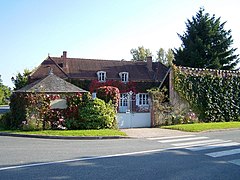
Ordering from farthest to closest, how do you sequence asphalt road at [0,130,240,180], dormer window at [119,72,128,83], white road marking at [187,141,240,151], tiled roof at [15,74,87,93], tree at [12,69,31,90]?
1. tree at [12,69,31,90]
2. dormer window at [119,72,128,83]
3. tiled roof at [15,74,87,93]
4. white road marking at [187,141,240,151]
5. asphalt road at [0,130,240,180]

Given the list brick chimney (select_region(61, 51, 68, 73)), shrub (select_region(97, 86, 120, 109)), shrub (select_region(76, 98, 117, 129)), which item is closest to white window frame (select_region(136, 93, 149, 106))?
brick chimney (select_region(61, 51, 68, 73))

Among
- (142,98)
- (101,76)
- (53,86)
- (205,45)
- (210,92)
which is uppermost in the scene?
(205,45)

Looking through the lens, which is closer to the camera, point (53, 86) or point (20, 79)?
point (53, 86)

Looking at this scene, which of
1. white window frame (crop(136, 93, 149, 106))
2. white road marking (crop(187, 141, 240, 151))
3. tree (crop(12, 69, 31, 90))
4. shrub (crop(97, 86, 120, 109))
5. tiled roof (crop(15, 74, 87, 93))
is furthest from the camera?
tree (crop(12, 69, 31, 90))

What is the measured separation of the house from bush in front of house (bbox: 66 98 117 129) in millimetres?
18834

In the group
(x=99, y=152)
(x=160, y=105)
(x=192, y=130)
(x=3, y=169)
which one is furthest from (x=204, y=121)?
(x=3, y=169)

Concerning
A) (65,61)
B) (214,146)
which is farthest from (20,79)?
(214,146)

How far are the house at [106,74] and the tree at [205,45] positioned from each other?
15.0 feet

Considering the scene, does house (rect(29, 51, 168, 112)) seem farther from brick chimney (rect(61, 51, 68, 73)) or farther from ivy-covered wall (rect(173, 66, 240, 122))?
ivy-covered wall (rect(173, 66, 240, 122))

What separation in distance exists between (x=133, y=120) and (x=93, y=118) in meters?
3.24

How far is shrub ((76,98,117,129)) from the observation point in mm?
17562

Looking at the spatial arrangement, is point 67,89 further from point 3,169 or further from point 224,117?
point 3,169

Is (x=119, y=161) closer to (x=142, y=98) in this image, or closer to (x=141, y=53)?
(x=142, y=98)

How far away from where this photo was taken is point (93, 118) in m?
17.5
